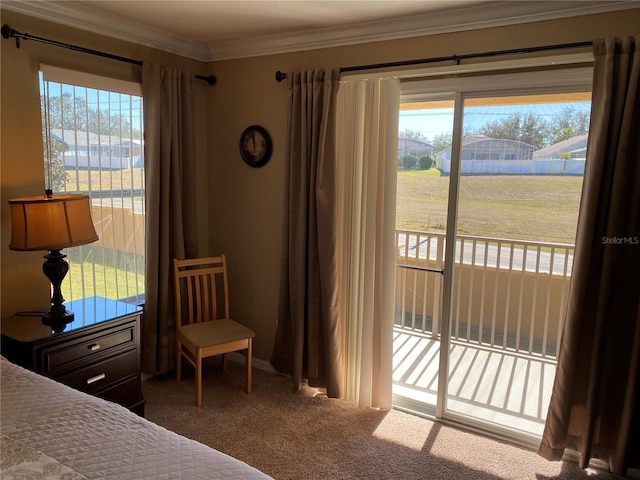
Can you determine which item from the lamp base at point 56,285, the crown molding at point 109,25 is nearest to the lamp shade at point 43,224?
the lamp base at point 56,285

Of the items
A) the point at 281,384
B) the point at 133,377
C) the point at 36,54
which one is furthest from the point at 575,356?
the point at 36,54

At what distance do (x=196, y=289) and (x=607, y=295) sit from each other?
8.88 feet

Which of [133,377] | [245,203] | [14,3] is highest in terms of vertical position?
[14,3]

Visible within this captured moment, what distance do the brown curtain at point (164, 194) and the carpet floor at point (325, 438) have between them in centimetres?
37

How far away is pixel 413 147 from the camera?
3158 millimetres

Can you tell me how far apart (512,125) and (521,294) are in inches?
56.6

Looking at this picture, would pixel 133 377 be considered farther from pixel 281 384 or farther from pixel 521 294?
pixel 521 294

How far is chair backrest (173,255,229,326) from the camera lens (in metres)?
3.51

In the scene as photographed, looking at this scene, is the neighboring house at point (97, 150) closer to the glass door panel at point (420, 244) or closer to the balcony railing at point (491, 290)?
the glass door panel at point (420, 244)

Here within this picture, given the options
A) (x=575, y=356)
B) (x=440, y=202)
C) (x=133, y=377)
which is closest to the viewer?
(x=575, y=356)

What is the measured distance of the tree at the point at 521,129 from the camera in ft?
9.23

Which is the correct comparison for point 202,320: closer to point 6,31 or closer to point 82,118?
point 82,118

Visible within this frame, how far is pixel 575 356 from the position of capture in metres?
2.51

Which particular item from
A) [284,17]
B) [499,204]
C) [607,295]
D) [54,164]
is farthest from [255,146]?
[607,295]
